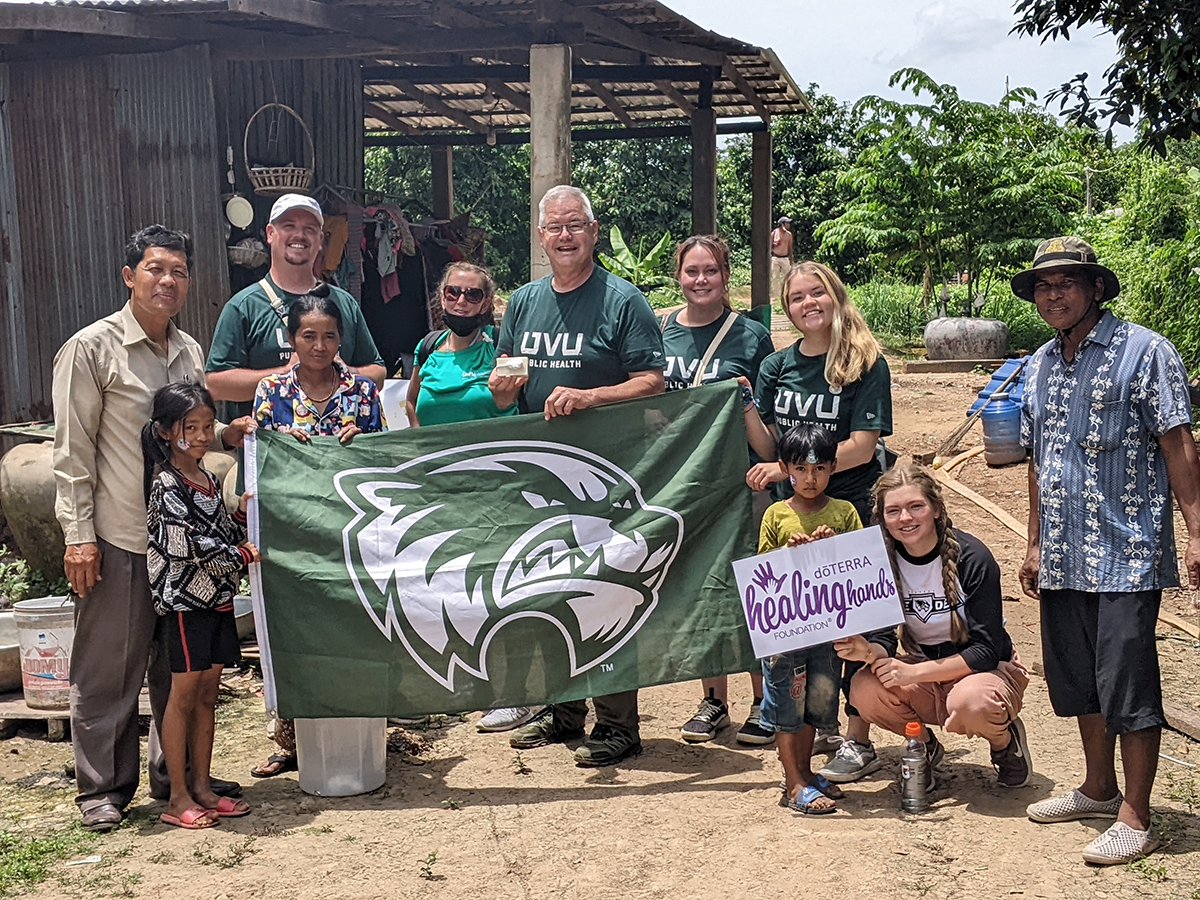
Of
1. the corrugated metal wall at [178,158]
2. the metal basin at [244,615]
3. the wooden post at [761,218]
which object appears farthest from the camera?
the wooden post at [761,218]

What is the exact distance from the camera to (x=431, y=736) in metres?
5.27

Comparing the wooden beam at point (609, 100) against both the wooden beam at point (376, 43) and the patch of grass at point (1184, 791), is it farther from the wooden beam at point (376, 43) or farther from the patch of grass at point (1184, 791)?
the patch of grass at point (1184, 791)

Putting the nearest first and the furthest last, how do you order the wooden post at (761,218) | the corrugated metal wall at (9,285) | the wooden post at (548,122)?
the wooden post at (548,122), the corrugated metal wall at (9,285), the wooden post at (761,218)

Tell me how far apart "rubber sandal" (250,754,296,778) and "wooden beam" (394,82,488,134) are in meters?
8.85

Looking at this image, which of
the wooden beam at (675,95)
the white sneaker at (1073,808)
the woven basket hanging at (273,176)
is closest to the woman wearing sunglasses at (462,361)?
the white sneaker at (1073,808)

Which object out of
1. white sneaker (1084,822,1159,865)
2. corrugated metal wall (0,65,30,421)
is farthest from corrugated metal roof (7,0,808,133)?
white sneaker (1084,822,1159,865)

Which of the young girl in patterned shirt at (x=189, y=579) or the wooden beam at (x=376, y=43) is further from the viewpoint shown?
the wooden beam at (x=376, y=43)

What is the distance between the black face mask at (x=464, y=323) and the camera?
16.3ft

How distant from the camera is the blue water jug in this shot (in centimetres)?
1045

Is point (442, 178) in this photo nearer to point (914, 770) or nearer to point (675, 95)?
point (675, 95)

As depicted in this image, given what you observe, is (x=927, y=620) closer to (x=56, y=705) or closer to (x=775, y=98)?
(x=56, y=705)

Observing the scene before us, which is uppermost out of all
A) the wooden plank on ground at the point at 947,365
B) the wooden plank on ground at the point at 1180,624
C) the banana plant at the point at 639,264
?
the banana plant at the point at 639,264

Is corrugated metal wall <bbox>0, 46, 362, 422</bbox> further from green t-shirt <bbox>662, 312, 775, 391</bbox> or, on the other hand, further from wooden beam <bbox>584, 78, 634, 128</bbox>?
green t-shirt <bbox>662, 312, 775, 391</bbox>

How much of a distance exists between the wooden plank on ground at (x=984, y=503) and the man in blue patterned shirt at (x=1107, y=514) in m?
4.74
